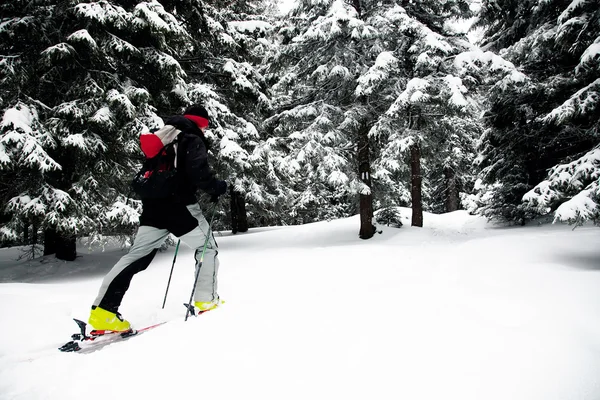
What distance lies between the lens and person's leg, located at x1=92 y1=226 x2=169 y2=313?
2955 mm

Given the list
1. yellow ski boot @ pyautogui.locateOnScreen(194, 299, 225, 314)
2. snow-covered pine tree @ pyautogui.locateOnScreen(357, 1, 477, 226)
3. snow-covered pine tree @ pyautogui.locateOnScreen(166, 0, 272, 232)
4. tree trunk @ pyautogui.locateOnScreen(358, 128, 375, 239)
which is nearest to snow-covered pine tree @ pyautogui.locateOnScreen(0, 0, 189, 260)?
snow-covered pine tree @ pyautogui.locateOnScreen(166, 0, 272, 232)

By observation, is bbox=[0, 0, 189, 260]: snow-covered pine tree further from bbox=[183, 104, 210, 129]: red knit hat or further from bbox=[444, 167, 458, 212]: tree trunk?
bbox=[444, 167, 458, 212]: tree trunk

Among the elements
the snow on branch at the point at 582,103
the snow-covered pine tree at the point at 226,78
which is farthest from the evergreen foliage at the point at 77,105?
the snow on branch at the point at 582,103

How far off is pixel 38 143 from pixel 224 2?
7.09 m

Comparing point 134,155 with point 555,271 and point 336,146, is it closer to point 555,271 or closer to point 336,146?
point 336,146

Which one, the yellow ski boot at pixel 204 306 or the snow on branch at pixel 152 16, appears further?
the snow on branch at pixel 152 16

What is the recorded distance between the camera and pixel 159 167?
121 inches

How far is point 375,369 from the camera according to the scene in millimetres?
1944

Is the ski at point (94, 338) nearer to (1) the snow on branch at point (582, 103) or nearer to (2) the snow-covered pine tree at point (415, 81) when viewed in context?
(1) the snow on branch at point (582, 103)

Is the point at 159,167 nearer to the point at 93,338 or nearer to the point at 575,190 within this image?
the point at 93,338

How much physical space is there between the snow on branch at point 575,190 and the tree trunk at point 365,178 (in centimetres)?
486

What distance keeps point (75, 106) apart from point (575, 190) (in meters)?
8.96

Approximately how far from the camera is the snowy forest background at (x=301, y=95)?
6.05 meters

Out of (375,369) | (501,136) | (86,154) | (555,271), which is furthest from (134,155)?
(501,136)
